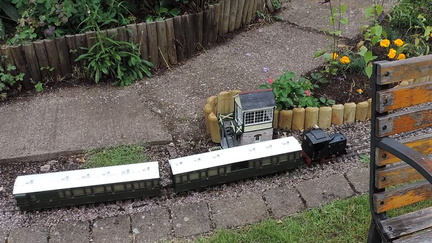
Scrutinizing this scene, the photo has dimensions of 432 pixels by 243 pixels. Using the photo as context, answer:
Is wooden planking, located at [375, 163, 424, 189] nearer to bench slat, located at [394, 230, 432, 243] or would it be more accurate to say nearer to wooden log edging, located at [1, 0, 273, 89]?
bench slat, located at [394, 230, 432, 243]

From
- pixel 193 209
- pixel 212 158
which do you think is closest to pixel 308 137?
pixel 212 158

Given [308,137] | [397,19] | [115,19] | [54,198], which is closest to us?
[54,198]

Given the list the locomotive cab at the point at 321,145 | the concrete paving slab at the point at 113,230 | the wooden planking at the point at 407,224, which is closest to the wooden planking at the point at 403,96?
the wooden planking at the point at 407,224

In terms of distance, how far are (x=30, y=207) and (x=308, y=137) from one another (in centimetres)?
187

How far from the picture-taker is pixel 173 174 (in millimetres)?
3037

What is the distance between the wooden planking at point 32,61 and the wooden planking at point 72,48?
0.28 meters

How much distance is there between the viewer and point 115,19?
14.6ft

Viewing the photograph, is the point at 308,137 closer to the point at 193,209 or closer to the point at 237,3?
the point at 193,209

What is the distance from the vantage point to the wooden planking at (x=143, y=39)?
13.9 feet

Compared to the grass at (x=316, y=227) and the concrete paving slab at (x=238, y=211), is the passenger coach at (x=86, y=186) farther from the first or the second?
the grass at (x=316, y=227)

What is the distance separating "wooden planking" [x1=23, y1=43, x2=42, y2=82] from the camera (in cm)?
400

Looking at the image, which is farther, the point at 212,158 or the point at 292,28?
the point at 292,28

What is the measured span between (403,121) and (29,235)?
2.19 metres

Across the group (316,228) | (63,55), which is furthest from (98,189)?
(63,55)
